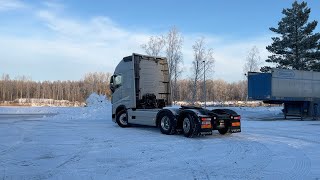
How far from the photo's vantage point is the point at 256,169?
8797 mm

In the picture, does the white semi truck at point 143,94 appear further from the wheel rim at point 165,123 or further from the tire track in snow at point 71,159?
the tire track in snow at point 71,159

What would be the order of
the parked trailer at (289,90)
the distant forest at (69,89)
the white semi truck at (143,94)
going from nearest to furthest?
1. the white semi truck at (143,94)
2. the parked trailer at (289,90)
3. the distant forest at (69,89)

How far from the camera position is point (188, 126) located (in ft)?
49.5

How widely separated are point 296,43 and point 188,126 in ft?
101

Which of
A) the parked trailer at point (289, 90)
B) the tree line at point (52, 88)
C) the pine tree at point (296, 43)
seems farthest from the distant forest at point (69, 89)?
the parked trailer at point (289, 90)

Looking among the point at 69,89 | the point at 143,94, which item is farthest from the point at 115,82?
the point at 69,89

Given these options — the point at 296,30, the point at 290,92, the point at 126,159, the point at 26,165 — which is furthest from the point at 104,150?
the point at 296,30

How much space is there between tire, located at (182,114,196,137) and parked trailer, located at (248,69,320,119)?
14153mm

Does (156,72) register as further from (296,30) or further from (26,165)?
(296,30)

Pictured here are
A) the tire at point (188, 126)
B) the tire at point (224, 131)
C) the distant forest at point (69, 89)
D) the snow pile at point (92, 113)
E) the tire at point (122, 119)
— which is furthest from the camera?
the distant forest at point (69, 89)

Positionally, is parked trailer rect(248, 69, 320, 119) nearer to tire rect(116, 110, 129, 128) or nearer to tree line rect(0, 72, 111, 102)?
tire rect(116, 110, 129, 128)

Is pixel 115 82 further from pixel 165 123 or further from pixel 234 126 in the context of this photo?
pixel 234 126

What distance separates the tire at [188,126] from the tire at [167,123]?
52 centimetres

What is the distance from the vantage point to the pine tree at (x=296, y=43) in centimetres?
Result: 4172
